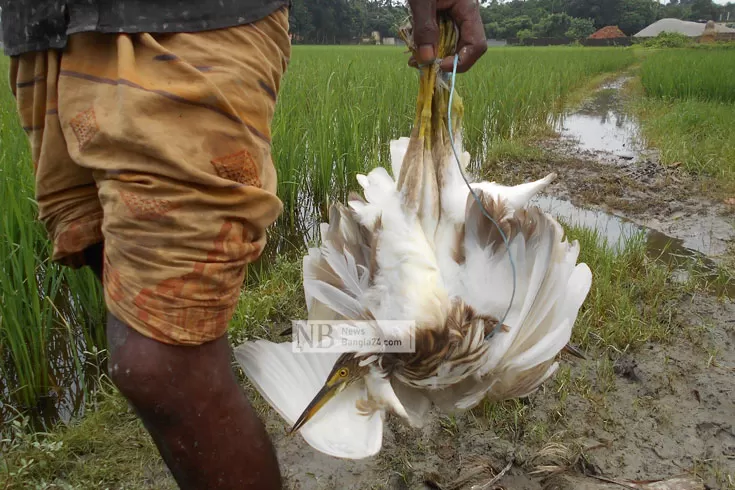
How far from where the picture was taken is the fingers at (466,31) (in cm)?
114

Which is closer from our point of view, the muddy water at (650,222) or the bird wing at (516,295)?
the bird wing at (516,295)

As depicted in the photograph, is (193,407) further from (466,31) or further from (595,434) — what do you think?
(595,434)

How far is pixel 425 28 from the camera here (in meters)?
1.08

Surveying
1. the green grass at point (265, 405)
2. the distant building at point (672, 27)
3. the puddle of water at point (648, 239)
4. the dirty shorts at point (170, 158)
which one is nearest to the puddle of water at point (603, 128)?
the puddle of water at point (648, 239)

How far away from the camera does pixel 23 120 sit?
3.12 ft

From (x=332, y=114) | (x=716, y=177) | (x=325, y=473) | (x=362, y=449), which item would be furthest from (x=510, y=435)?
Answer: (x=716, y=177)

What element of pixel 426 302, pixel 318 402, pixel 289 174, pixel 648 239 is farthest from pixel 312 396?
pixel 648 239

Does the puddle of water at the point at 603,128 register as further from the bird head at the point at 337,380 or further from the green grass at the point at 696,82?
the bird head at the point at 337,380

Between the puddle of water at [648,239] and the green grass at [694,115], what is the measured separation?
100 centimetres

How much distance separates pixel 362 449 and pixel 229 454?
25 cm

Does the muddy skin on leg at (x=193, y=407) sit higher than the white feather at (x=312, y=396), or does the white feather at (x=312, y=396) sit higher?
the muddy skin on leg at (x=193, y=407)

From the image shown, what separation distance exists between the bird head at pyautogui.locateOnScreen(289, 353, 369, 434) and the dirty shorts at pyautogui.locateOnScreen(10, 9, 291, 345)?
27 centimetres

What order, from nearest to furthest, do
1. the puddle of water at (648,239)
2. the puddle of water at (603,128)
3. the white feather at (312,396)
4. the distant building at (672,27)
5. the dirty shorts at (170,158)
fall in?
the dirty shorts at (170,158) < the white feather at (312,396) < the puddle of water at (648,239) < the puddle of water at (603,128) < the distant building at (672,27)

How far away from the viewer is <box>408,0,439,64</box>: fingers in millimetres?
1063
